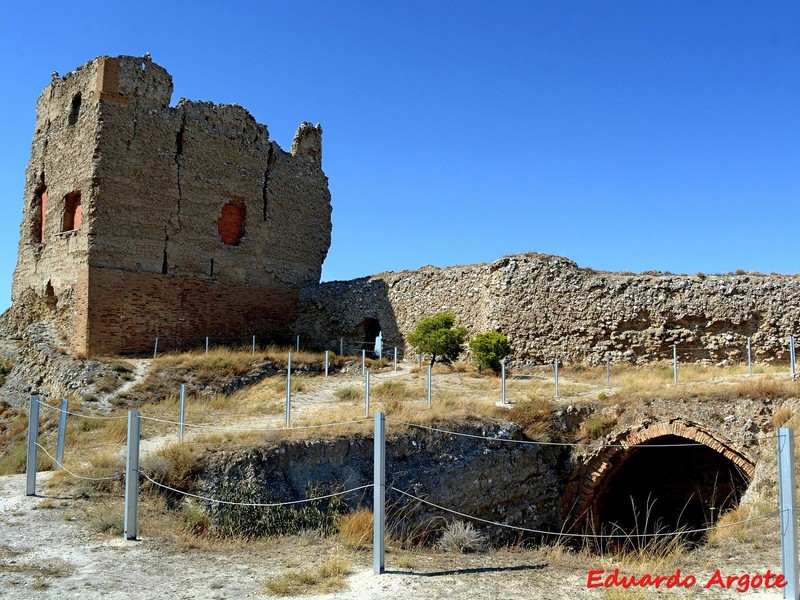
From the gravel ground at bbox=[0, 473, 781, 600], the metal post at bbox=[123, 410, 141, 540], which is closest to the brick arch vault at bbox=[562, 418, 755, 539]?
the gravel ground at bbox=[0, 473, 781, 600]

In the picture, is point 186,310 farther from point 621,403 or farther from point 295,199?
point 621,403

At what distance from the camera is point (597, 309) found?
22.3 m

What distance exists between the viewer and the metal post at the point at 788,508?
6.95 m

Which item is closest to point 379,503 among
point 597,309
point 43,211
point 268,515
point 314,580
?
point 314,580

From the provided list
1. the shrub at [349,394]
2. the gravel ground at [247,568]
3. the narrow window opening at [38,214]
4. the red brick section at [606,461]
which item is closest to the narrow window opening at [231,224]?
the narrow window opening at [38,214]

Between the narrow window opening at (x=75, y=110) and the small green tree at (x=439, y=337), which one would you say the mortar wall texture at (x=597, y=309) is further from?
the narrow window opening at (x=75, y=110)

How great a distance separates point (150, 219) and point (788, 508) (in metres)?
21.4

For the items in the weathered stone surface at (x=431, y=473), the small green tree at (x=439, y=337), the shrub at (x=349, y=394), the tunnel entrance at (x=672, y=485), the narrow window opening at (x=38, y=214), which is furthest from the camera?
the narrow window opening at (x=38, y=214)

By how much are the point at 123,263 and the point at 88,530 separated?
15.3 m

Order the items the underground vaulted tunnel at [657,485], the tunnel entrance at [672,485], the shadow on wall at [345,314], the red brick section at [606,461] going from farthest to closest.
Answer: the shadow on wall at [345,314] → the tunnel entrance at [672,485] → the underground vaulted tunnel at [657,485] → the red brick section at [606,461]

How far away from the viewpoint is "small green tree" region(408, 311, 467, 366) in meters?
23.0

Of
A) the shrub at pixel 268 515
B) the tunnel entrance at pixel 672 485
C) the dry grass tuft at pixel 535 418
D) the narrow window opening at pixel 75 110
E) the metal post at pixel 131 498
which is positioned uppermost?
the narrow window opening at pixel 75 110

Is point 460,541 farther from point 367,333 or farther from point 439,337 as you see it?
point 367,333

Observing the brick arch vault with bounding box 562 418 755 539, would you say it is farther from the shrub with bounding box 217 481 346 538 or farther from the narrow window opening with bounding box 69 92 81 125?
the narrow window opening with bounding box 69 92 81 125
